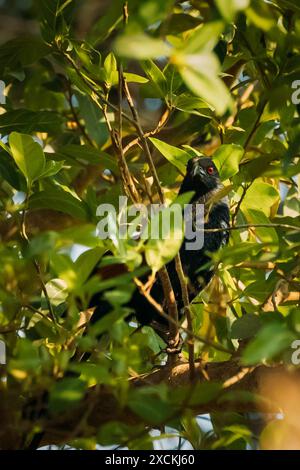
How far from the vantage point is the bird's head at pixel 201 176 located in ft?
14.6

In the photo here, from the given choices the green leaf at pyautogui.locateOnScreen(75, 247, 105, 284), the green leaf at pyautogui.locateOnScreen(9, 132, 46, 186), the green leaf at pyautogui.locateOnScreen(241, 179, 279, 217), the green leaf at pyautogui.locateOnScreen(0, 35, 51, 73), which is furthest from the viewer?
the green leaf at pyautogui.locateOnScreen(0, 35, 51, 73)

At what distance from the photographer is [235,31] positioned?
361 cm

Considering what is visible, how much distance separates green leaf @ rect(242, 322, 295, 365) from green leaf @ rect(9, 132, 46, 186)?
4.68 feet

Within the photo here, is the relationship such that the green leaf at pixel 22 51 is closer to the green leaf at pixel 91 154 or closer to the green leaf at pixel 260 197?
the green leaf at pixel 91 154

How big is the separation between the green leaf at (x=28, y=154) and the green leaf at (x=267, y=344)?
1428 mm

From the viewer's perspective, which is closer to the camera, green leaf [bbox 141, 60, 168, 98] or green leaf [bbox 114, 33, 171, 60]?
green leaf [bbox 114, 33, 171, 60]

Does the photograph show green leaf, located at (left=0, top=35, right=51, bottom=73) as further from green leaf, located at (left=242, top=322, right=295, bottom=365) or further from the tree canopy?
green leaf, located at (left=242, top=322, right=295, bottom=365)

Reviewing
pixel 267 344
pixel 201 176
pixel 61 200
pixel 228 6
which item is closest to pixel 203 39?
pixel 228 6

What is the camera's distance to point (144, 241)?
90.8 inches

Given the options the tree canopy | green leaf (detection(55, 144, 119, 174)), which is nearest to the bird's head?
the tree canopy

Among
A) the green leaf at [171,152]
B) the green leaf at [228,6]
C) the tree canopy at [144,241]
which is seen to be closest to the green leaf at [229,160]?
the tree canopy at [144,241]

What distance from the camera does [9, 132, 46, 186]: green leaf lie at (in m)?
2.89
